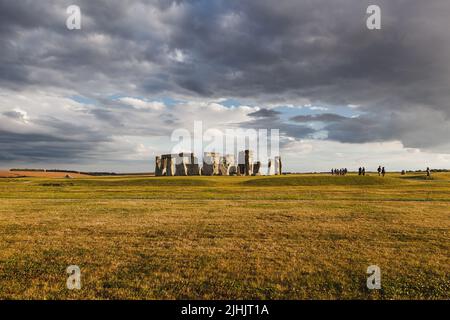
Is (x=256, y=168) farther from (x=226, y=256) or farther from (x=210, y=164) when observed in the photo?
(x=226, y=256)

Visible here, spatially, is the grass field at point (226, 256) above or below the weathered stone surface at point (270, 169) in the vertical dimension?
below

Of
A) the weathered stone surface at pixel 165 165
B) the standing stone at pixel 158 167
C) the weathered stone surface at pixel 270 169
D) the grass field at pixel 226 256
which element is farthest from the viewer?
the standing stone at pixel 158 167

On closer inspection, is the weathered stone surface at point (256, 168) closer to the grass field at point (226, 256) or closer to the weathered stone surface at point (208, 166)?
the weathered stone surface at point (208, 166)

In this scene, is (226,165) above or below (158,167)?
above

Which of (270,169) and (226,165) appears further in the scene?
(226,165)

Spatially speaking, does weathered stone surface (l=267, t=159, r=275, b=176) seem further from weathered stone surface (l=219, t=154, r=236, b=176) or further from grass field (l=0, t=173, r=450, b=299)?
grass field (l=0, t=173, r=450, b=299)

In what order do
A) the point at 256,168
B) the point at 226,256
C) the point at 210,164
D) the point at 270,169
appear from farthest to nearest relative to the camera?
1. the point at 256,168
2. the point at 210,164
3. the point at 270,169
4. the point at 226,256

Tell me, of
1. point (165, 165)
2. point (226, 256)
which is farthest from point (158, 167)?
point (226, 256)

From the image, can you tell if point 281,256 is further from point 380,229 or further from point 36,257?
point 36,257

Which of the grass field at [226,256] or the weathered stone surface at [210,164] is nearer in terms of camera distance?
the grass field at [226,256]

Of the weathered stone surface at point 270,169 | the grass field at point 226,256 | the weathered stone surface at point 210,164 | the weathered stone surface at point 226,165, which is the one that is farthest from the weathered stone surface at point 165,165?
the grass field at point 226,256

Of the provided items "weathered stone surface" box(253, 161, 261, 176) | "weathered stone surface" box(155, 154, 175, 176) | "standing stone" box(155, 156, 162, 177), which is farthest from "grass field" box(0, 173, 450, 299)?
"standing stone" box(155, 156, 162, 177)

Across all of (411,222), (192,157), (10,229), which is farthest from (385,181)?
(192,157)

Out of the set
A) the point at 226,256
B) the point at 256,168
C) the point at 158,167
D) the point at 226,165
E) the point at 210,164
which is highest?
the point at 210,164
